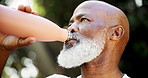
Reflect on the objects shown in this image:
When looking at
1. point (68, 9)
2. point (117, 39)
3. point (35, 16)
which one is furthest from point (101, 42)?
point (68, 9)

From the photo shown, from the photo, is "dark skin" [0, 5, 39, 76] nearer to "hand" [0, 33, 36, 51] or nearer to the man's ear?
"hand" [0, 33, 36, 51]

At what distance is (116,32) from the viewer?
2596 millimetres

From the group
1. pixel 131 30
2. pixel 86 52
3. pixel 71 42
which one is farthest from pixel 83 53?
pixel 131 30

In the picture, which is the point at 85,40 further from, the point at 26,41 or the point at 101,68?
the point at 26,41

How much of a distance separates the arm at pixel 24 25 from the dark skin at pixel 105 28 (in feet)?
1.11

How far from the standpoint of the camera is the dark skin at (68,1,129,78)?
8.32 feet

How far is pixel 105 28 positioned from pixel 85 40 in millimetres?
148

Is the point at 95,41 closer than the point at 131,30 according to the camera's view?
Yes

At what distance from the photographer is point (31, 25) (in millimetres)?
2141

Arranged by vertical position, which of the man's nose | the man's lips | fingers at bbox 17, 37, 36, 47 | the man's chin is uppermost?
the man's nose

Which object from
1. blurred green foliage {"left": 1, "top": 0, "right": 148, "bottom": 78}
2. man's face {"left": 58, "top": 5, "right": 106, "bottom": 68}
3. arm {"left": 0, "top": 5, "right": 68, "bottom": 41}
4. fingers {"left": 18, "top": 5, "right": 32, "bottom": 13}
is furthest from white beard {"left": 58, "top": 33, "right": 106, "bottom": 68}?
blurred green foliage {"left": 1, "top": 0, "right": 148, "bottom": 78}

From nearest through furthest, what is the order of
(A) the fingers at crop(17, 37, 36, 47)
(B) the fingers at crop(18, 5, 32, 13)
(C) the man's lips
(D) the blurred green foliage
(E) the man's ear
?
(A) the fingers at crop(17, 37, 36, 47) < (B) the fingers at crop(18, 5, 32, 13) < (C) the man's lips < (E) the man's ear < (D) the blurred green foliage

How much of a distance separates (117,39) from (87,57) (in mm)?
225

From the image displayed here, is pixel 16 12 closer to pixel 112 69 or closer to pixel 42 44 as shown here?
pixel 112 69
